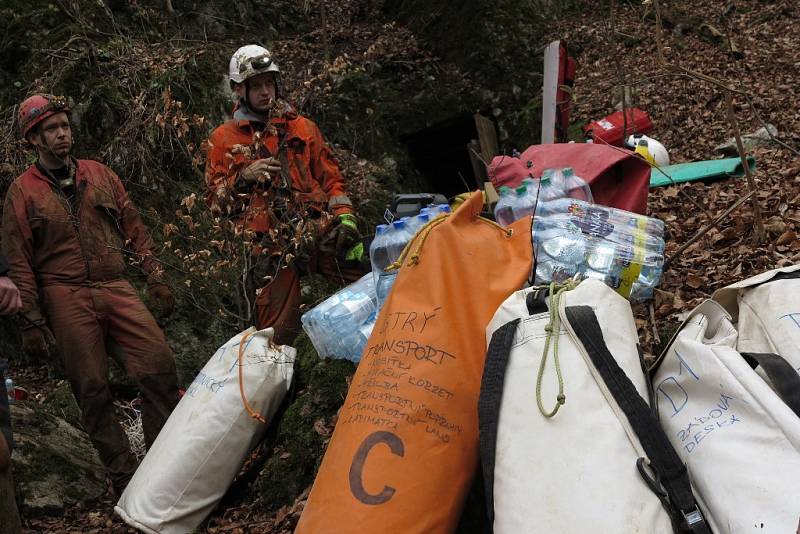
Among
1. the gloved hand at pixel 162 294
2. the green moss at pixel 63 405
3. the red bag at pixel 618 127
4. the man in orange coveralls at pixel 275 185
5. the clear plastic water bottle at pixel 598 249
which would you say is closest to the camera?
the clear plastic water bottle at pixel 598 249

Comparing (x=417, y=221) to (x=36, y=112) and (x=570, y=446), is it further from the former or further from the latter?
(x=36, y=112)

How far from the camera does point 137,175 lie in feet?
22.0

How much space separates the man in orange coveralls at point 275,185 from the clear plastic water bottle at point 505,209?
103cm

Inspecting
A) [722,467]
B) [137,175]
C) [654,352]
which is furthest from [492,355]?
[137,175]

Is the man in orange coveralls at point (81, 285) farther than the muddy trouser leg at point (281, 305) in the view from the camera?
No

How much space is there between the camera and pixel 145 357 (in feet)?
13.5

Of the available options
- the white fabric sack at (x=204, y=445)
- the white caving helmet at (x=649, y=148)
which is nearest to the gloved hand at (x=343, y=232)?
the white fabric sack at (x=204, y=445)

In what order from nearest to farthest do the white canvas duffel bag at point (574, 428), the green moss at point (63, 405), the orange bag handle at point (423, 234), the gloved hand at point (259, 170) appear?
1. the white canvas duffel bag at point (574, 428)
2. the orange bag handle at point (423, 234)
3. the gloved hand at point (259, 170)
4. the green moss at point (63, 405)

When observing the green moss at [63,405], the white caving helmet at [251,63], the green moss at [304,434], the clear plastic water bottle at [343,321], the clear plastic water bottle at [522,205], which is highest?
the white caving helmet at [251,63]

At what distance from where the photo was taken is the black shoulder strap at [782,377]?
5.33 ft

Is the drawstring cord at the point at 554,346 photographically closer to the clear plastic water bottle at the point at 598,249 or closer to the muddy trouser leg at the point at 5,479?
the clear plastic water bottle at the point at 598,249

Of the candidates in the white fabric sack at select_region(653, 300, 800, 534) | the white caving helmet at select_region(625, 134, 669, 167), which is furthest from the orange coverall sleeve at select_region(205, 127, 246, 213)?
the white caving helmet at select_region(625, 134, 669, 167)

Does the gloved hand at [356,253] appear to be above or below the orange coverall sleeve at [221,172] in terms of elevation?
below

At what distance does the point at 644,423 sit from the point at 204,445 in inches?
85.5
